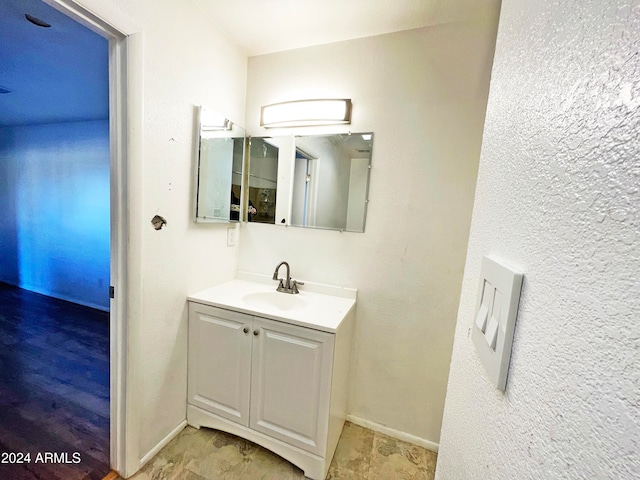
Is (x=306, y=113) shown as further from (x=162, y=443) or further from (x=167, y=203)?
(x=162, y=443)

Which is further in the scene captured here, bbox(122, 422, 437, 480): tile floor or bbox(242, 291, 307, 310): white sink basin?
bbox(242, 291, 307, 310): white sink basin

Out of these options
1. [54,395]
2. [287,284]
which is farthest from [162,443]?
[287,284]

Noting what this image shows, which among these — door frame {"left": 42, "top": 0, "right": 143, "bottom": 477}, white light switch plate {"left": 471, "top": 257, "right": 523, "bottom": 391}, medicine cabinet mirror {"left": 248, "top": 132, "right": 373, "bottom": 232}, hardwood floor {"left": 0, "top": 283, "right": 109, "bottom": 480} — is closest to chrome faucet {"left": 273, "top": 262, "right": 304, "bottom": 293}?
medicine cabinet mirror {"left": 248, "top": 132, "right": 373, "bottom": 232}

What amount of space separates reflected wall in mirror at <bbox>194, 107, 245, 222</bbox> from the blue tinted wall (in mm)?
2195

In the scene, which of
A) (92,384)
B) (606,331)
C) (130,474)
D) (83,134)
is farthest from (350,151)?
(83,134)

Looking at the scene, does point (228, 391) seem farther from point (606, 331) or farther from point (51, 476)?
point (606, 331)

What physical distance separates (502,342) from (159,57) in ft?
5.46

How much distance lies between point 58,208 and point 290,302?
3.52 meters

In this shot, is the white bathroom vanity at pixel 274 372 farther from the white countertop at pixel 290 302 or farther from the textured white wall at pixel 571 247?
the textured white wall at pixel 571 247

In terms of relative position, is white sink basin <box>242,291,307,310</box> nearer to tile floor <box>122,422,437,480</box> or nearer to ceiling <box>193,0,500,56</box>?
tile floor <box>122,422,437,480</box>

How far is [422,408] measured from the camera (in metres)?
1.62

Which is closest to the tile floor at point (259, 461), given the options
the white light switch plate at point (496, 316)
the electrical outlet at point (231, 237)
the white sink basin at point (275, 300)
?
the white sink basin at point (275, 300)

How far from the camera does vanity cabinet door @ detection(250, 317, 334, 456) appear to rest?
133cm

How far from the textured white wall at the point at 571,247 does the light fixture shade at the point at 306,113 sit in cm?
129
